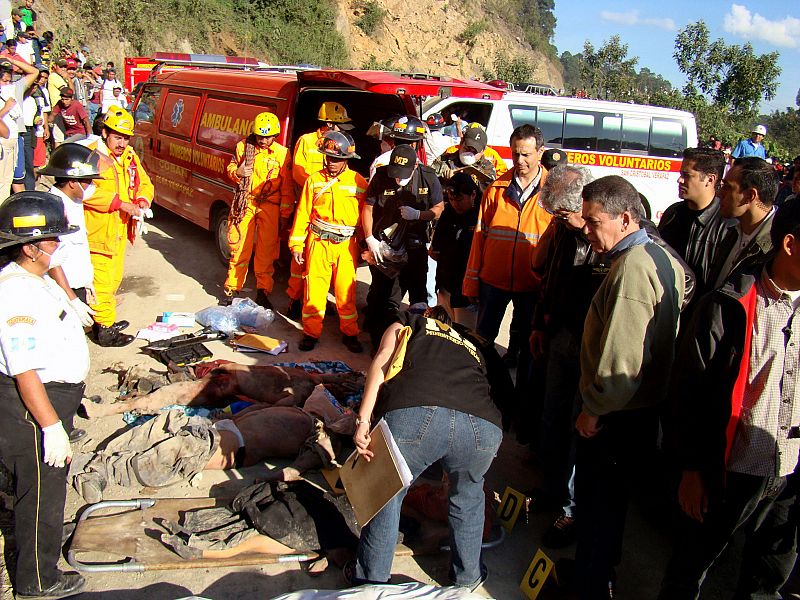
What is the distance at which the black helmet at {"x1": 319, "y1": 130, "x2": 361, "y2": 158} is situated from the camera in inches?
228

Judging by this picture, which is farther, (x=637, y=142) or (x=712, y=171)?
(x=637, y=142)

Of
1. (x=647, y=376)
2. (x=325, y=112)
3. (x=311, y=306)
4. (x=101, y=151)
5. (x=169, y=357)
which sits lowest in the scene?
(x=169, y=357)

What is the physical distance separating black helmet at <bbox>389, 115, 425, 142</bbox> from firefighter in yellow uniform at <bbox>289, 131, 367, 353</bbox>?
0.45 m

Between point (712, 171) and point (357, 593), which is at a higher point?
point (712, 171)

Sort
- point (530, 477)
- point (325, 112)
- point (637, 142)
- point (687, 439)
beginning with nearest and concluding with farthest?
1. point (687, 439)
2. point (530, 477)
3. point (325, 112)
4. point (637, 142)

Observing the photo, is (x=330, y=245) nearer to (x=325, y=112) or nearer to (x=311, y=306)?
(x=311, y=306)

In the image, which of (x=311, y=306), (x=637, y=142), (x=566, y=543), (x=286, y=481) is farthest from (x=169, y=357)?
(x=637, y=142)

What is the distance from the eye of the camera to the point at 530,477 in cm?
441

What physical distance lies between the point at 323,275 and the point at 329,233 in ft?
1.36

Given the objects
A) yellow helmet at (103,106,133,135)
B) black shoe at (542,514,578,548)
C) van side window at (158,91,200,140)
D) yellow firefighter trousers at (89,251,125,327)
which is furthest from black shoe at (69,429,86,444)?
van side window at (158,91,200,140)

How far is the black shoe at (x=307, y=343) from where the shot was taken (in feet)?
20.1

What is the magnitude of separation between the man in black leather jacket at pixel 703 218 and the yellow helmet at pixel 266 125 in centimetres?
413

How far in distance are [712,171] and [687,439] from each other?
2.18 metres

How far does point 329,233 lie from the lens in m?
5.93
